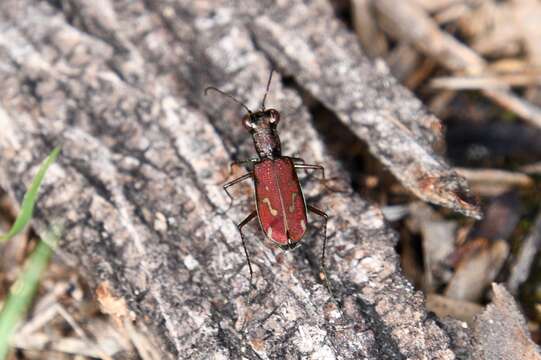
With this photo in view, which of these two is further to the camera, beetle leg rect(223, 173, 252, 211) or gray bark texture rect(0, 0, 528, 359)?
beetle leg rect(223, 173, 252, 211)

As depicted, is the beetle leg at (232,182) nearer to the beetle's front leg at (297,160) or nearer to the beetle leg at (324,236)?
the beetle's front leg at (297,160)

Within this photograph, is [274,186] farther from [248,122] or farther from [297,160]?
[248,122]

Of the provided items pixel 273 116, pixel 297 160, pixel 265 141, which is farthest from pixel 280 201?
pixel 273 116

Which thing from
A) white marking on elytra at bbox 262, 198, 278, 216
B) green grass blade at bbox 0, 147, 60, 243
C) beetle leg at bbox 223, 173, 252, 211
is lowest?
green grass blade at bbox 0, 147, 60, 243

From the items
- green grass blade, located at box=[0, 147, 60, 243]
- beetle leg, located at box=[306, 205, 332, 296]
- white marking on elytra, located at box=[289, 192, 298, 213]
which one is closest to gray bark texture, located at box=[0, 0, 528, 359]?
beetle leg, located at box=[306, 205, 332, 296]

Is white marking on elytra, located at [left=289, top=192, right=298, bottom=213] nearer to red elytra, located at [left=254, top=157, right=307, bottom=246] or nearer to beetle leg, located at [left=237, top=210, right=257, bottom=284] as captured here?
red elytra, located at [left=254, top=157, right=307, bottom=246]

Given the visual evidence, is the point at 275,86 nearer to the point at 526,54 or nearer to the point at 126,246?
the point at 126,246

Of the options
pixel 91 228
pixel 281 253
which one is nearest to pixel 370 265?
pixel 281 253
